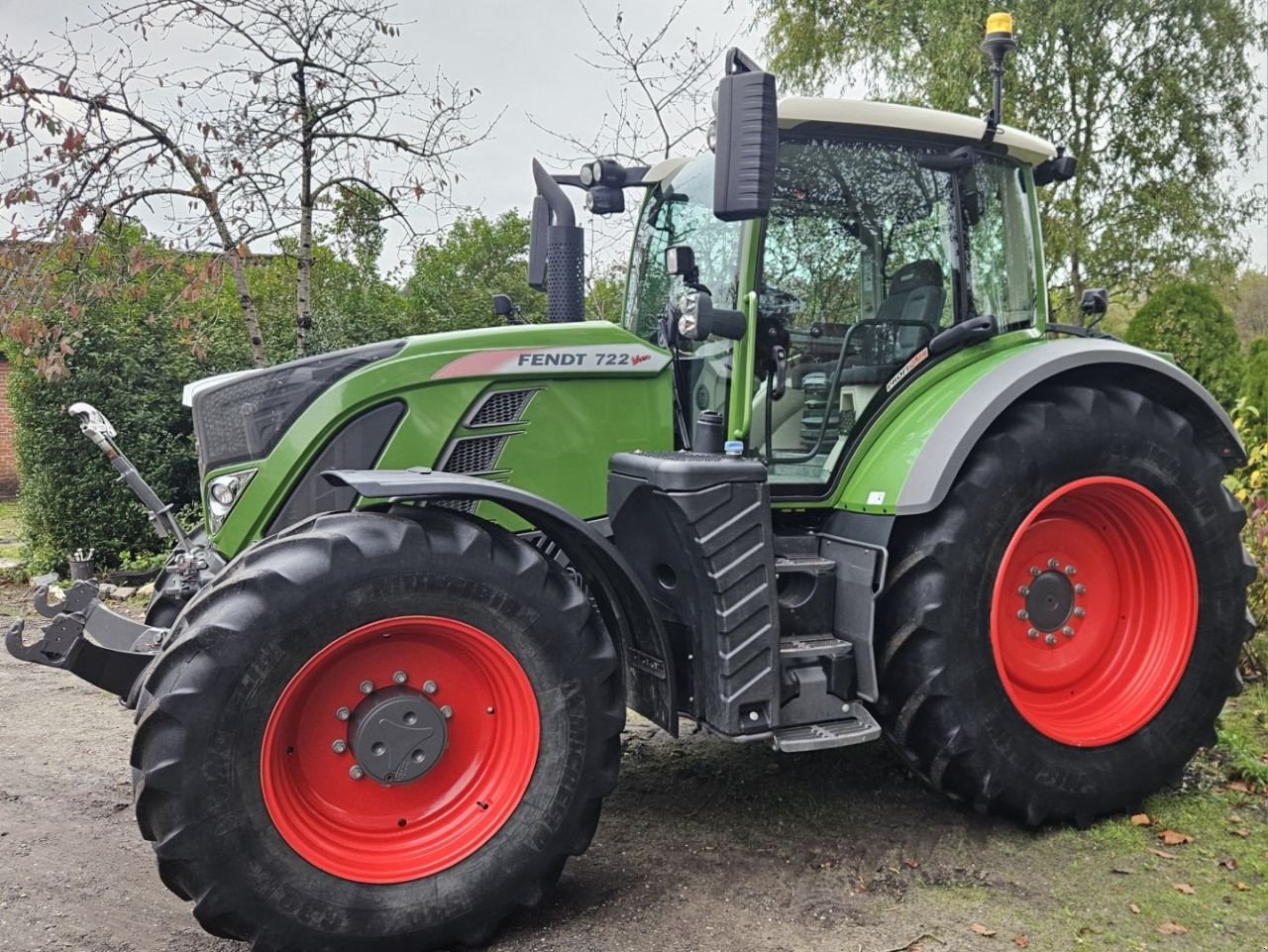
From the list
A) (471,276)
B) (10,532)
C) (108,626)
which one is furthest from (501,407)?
(471,276)

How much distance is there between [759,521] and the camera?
3.33m

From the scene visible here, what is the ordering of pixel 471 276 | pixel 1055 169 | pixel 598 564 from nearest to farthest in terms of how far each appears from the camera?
pixel 598 564
pixel 1055 169
pixel 471 276

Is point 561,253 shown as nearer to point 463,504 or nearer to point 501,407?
point 501,407

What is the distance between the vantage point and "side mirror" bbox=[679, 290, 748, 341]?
11.0 feet

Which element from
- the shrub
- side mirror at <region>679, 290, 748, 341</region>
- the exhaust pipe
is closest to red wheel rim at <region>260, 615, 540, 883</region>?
side mirror at <region>679, 290, 748, 341</region>

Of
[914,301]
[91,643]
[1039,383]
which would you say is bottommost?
[91,643]

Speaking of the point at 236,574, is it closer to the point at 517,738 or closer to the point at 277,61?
the point at 517,738

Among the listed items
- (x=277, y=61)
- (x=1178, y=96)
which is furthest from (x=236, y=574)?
(x=1178, y=96)

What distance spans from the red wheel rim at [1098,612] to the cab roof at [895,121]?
1.34m

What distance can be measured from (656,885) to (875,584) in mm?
1186

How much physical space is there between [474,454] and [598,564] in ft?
1.95

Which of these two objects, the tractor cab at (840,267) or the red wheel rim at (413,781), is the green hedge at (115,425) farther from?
the red wheel rim at (413,781)

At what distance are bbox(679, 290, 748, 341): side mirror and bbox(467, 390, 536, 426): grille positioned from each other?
1.87 ft

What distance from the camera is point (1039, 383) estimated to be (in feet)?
12.3
